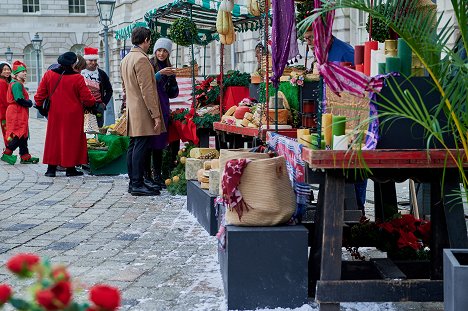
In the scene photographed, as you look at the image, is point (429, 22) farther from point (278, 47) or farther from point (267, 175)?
point (278, 47)

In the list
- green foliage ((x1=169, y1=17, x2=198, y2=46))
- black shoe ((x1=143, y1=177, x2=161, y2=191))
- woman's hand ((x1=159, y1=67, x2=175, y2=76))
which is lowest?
black shoe ((x1=143, y1=177, x2=161, y2=191))

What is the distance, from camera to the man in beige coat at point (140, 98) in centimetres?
1009

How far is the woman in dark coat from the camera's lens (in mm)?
10648

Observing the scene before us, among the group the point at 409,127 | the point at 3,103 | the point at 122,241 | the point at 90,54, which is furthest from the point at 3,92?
the point at 409,127

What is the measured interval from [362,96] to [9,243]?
369cm

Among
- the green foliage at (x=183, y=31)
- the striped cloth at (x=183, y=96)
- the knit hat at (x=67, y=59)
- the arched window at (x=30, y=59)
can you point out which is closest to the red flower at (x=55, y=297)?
the green foliage at (x=183, y=31)

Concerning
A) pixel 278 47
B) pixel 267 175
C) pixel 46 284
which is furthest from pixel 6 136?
pixel 46 284

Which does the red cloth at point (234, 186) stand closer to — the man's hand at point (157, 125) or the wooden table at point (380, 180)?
the wooden table at point (380, 180)

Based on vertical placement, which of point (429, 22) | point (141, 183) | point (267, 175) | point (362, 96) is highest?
point (429, 22)

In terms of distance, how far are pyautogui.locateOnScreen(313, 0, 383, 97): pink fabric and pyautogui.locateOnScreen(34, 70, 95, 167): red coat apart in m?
7.91

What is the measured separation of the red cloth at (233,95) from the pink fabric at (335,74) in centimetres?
613

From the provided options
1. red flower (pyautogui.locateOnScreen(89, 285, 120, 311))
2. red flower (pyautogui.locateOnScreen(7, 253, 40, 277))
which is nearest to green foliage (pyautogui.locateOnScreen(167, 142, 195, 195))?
red flower (pyautogui.locateOnScreen(7, 253, 40, 277))

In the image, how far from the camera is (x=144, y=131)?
10.2 m

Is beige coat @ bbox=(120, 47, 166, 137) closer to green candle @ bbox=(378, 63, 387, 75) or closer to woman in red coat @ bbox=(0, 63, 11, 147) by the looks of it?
green candle @ bbox=(378, 63, 387, 75)
